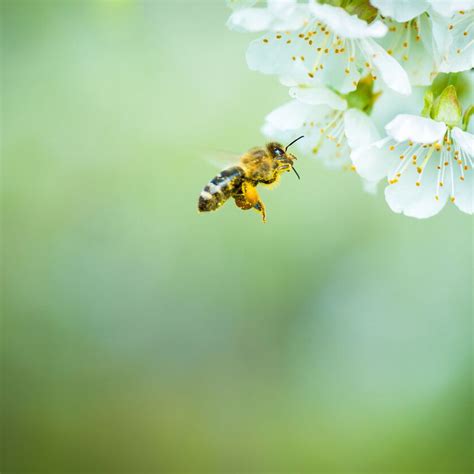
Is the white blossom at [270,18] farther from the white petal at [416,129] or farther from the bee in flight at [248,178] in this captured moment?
the bee in flight at [248,178]

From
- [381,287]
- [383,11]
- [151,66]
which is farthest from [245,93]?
[383,11]

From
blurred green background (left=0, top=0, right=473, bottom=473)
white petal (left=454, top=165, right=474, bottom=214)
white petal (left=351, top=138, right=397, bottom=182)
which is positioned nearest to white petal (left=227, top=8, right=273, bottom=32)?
white petal (left=351, top=138, right=397, bottom=182)

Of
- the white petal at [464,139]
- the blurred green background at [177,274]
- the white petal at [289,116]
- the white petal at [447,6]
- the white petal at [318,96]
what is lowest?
the white petal at [464,139]

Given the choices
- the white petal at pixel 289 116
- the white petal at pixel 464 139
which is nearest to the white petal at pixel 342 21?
the white petal at pixel 464 139

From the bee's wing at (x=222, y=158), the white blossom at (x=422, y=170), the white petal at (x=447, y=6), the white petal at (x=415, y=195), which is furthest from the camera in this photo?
the bee's wing at (x=222, y=158)

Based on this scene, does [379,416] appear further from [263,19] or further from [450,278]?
[263,19]

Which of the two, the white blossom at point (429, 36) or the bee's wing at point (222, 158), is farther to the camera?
the bee's wing at point (222, 158)
